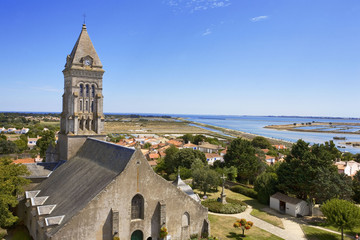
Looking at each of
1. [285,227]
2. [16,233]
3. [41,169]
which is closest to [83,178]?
[16,233]

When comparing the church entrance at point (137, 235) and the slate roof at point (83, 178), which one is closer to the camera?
the slate roof at point (83, 178)

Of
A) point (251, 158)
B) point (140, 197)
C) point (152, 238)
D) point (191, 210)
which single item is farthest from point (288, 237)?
point (251, 158)

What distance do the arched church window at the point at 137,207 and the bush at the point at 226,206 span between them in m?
16.3

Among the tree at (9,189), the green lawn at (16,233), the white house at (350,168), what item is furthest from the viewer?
the white house at (350,168)

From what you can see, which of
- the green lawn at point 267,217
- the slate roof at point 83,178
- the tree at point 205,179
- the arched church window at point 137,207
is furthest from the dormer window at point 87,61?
the green lawn at point 267,217

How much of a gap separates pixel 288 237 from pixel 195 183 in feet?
67.0

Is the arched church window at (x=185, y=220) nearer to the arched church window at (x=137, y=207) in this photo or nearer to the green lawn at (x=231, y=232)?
the arched church window at (x=137, y=207)

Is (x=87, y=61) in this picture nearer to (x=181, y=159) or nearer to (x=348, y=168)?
(x=181, y=159)

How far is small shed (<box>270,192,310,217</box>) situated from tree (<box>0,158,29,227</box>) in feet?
103

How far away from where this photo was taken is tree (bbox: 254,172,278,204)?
38969 millimetres

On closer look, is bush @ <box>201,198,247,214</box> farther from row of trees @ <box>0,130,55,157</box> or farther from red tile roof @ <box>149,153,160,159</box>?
row of trees @ <box>0,130,55,157</box>

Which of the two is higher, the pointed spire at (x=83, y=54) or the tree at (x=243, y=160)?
the pointed spire at (x=83, y=54)

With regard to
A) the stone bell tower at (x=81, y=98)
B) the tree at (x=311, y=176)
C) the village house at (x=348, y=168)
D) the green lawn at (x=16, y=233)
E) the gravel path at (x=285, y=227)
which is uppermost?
the stone bell tower at (x=81, y=98)

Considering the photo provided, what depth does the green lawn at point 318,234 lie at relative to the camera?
27625 millimetres
